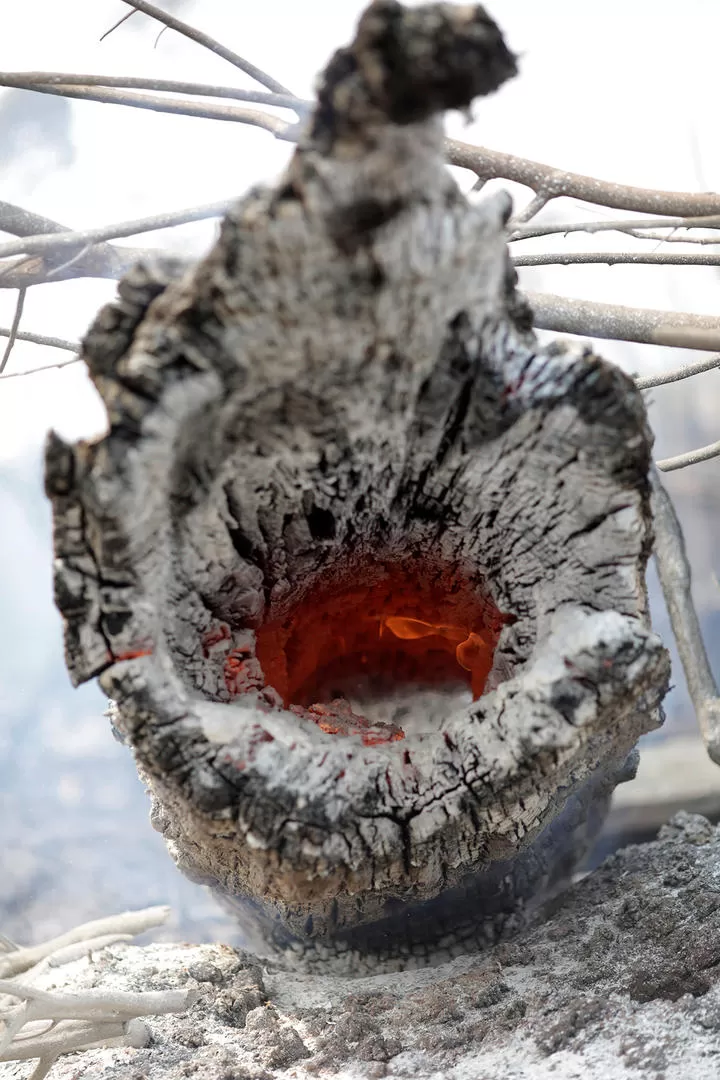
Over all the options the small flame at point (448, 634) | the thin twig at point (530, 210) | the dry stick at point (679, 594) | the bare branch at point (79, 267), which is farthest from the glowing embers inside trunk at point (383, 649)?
the bare branch at point (79, 267)

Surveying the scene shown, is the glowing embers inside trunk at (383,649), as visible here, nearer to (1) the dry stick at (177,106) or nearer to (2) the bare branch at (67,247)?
(2) the bare branch at (67,247)

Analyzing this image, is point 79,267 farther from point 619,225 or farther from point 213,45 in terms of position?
point 619,225

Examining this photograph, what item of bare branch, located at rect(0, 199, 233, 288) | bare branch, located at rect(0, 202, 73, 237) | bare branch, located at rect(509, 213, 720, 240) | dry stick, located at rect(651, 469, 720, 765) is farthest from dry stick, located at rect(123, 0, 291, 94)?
dry stick, located at rect(651, 469, 720, 765)

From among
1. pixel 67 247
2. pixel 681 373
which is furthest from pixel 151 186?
pixel 681 373

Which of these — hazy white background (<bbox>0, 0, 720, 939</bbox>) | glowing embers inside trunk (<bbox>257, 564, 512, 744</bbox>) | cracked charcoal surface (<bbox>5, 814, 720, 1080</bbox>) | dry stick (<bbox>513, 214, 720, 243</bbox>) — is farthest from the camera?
hazy white background (<bbox>0, 0, 720, 939</bbox>)

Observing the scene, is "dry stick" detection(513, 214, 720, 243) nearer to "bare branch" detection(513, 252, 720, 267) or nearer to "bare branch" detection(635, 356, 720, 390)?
"bare branch" detection(513, 252, 720, 267)

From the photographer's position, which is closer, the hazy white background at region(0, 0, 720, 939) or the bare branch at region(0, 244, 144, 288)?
the bare branch at region(0, 244, 144, 288)
